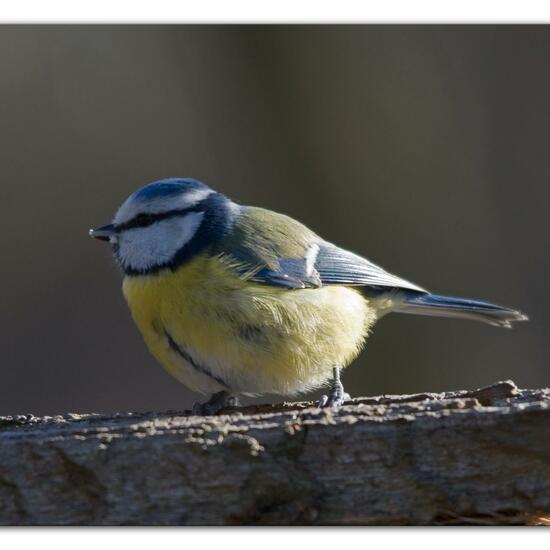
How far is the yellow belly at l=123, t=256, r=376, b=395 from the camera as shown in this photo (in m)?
1.64

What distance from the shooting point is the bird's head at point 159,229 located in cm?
177

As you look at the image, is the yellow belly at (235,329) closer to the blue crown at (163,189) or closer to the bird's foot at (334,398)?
the bird's foot at (334,398)

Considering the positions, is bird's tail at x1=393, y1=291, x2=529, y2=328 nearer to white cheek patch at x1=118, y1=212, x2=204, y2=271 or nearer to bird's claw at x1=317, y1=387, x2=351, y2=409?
bird's claw at x1=317, y1=387, x2=351, y2=409

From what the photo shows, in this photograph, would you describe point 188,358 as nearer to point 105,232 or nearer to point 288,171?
point 105,232

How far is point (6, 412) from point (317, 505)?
5.97 feet

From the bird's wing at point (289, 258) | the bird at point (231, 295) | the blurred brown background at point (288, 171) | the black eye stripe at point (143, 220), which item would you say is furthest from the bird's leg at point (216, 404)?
the blurred brown background at point (288, 171)

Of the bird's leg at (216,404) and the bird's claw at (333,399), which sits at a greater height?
the bird's leg at (216,404)

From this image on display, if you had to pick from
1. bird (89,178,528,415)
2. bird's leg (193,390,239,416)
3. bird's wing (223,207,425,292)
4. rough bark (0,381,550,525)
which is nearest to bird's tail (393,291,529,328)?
bird's wing (223,207,425,292)

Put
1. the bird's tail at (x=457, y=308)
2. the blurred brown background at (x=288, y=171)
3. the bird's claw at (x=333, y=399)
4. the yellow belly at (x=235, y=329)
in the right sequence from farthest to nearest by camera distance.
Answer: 1. the blurred brown background at (x=288, y=171)
2. the bird's tail at (x=457, y=308)
3. the bird's claw at (x=333, y=399)
4. the yellow belly at (x=235, y=329)

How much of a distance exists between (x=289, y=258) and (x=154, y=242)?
279mm

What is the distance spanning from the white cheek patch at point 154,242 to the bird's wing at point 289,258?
3.9 inches

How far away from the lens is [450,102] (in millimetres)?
2479
